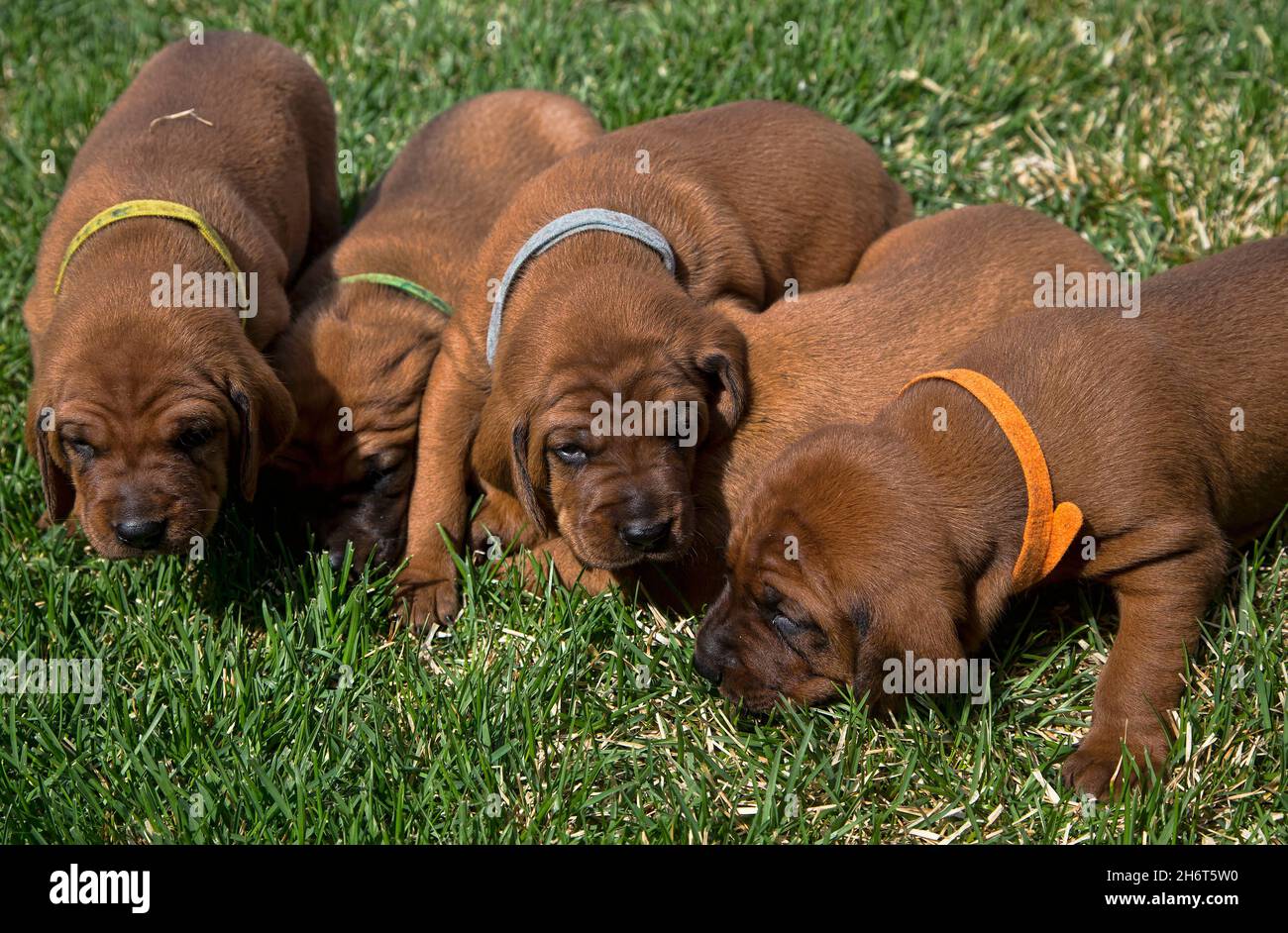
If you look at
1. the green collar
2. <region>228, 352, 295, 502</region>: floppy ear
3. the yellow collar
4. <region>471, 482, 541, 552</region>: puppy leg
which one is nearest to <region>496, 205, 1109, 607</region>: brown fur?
<region>471, 482, 541, 552</region>: puppy leg

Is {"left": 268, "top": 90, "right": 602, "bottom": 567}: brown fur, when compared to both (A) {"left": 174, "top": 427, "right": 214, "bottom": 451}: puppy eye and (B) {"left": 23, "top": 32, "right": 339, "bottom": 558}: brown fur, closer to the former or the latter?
(B) {"left": 23, "top": 32, "right": 339, "bottom": 558}: brown fur

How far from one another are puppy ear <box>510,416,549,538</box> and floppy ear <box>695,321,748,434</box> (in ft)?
2.41

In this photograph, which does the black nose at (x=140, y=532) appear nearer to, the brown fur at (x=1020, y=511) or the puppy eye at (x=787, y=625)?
the brown fur at (x=1020, y=511)

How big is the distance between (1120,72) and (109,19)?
21.2 feet

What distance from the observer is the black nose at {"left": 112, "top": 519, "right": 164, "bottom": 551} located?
5.25m

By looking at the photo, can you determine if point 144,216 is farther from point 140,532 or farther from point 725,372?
point 725,372

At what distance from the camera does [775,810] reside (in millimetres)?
4758

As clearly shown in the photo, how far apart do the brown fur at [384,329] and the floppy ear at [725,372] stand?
1218 mm

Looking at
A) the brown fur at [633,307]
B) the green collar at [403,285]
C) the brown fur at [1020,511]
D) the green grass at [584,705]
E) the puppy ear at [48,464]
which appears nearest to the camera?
the brown fur at [1020,511]

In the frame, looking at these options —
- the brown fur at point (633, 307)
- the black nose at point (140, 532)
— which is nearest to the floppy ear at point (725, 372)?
the brown fur at point (633, 307)

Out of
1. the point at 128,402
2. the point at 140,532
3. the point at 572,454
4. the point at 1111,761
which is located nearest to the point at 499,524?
the point at 572,454

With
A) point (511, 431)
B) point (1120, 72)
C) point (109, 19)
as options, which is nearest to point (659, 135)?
point (511, 431)

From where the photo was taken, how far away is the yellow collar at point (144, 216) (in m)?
6.05
